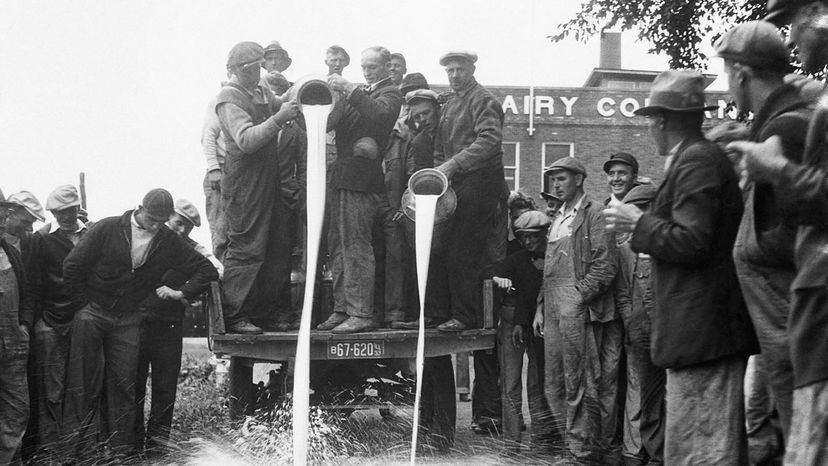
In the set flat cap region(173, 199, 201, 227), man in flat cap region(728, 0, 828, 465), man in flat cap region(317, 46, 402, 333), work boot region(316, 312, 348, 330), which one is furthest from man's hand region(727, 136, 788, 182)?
flat cap region(173, 199, 201, 227)

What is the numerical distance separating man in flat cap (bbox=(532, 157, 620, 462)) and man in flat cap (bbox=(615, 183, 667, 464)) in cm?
10

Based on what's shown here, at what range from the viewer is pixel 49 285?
7965 mm

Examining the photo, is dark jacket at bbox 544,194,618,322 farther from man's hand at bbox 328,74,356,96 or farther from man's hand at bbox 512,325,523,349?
man's hand at bbox 328,74,356,96

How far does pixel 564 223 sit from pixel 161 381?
356 centimetres

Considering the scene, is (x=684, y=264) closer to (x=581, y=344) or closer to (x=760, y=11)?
(x=581, y=344)

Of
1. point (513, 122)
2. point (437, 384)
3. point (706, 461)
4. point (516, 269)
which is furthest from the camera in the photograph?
point (513, 122)

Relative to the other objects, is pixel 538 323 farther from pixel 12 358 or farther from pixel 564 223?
pixel 12 358

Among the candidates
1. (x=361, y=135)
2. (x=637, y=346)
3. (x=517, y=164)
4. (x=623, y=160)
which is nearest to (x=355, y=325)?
(x=361, y=135)

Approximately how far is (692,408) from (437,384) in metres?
3.85

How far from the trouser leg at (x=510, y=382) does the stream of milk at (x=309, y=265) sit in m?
1.77

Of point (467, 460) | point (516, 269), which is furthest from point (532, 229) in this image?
point (467, 460)

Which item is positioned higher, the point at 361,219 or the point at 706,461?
the point at 361,219

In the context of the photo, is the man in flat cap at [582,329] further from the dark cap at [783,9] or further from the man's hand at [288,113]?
the dark cap at [783,9]

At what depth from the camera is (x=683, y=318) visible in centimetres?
392
